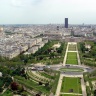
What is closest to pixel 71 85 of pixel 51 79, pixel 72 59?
pixel 51 79

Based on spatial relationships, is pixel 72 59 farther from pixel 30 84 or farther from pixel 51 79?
pixel 30 84

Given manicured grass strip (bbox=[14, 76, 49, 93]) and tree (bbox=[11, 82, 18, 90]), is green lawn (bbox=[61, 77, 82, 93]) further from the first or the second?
tree (bbox=[11, 82, 18, 90])

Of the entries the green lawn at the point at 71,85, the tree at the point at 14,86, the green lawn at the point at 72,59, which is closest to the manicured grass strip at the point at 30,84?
the tree at the point at 14,86

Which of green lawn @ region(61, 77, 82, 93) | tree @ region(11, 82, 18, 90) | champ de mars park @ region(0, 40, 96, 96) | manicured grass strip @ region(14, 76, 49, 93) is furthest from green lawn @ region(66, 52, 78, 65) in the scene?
tree @ region(11, 82, 18, 90)

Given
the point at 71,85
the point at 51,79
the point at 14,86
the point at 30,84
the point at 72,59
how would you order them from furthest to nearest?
the point at 72,59 → the point at 51,79 → the point at 71,85 → the point at 30,84 → the point at 14,86

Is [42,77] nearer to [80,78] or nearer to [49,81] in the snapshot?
[49,81]

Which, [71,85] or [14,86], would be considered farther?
[71,85]

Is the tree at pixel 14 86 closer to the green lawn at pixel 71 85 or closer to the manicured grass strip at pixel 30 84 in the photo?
→ the manicured grass strip at pixel 30 84

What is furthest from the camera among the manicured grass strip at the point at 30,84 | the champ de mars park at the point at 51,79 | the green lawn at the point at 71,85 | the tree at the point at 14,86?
the green lawn at the point at 71,85

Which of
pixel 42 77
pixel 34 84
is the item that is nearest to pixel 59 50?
pixel 42 77
